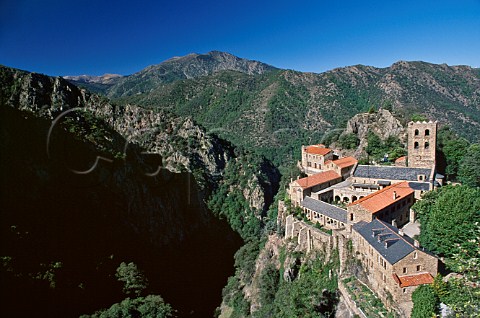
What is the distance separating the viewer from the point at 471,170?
47.8 metres

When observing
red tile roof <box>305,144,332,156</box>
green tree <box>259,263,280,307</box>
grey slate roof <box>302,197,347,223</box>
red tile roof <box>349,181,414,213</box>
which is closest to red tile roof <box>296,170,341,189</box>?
grey slate roof <box>302,197,347,223</box>

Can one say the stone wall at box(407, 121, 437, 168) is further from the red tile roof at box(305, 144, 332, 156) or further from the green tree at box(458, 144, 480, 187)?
the red tile roof at box(305, 144, 332, 156)

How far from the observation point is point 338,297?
119 ft

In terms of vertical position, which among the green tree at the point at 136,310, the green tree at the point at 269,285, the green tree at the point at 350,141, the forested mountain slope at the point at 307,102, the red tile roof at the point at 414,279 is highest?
the forested mountain slope at the point at 307,102

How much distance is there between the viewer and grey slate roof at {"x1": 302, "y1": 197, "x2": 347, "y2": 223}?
4200 centimetres

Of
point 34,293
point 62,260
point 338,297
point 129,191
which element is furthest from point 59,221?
point 338,297

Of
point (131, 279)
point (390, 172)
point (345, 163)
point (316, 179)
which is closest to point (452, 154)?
point (390, 172)

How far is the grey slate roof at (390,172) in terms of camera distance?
46.4 metres

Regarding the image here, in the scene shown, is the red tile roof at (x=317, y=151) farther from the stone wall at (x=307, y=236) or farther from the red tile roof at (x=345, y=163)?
Result: the stone wall at (x=307, y=236)

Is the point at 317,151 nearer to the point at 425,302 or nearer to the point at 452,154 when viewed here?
the point at 452,154

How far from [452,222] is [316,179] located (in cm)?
2223

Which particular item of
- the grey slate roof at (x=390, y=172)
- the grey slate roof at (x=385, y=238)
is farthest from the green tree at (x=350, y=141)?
the grey slate roof at (x=385, y=238)

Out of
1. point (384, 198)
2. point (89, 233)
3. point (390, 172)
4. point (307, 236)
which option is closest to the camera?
point (384, 198)

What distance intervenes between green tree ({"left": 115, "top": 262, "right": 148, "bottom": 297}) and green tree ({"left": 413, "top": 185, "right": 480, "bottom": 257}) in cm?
4489
